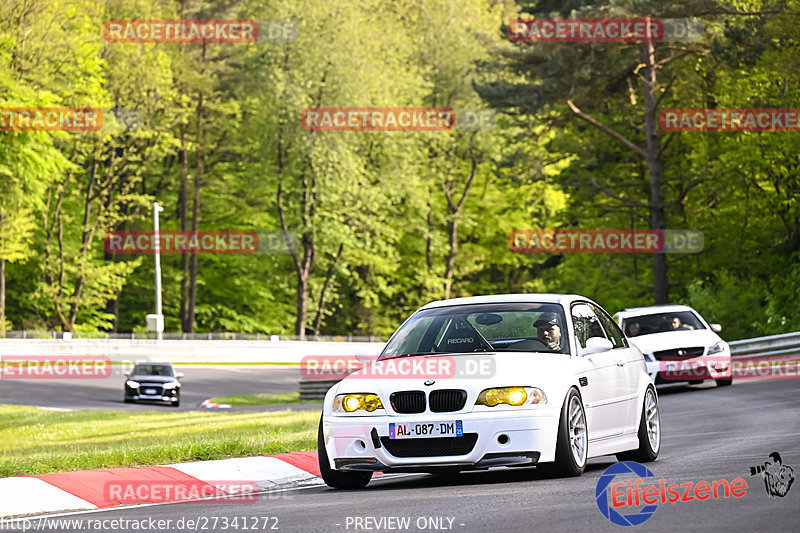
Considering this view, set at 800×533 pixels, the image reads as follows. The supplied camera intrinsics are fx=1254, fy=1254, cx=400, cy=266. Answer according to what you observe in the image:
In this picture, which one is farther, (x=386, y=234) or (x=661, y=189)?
(x=386, y=234)

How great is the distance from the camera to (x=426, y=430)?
391 inches

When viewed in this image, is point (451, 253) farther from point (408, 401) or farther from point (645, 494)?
point (645, 494)

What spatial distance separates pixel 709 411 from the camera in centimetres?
1905

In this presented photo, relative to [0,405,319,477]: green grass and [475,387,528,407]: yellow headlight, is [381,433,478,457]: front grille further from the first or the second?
[0,405,319,477]: green grass

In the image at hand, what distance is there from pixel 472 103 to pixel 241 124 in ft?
44.8

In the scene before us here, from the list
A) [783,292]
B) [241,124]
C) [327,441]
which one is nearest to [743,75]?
[783,292]

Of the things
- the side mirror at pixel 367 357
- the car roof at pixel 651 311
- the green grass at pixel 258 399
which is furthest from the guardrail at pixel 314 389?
the side mirror at pixel 367 357

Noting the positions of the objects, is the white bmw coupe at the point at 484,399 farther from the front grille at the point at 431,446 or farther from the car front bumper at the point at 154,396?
the car front bumper at the point at 154,396

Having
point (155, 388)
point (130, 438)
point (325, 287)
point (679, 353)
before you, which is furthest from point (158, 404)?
point (325, 287)

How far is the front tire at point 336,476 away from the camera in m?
10.5

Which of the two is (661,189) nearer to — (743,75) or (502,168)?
(743,75)

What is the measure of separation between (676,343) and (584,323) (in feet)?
41.4

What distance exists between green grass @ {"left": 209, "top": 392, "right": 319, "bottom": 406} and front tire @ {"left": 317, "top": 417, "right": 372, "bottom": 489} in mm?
26385

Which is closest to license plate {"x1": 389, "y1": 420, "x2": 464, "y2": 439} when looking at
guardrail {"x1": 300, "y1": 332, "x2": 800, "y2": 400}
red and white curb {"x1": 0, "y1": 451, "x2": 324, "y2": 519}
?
red and white curb {"x1": 0, "y1": 451, "x2": 324, "y2": 519}
